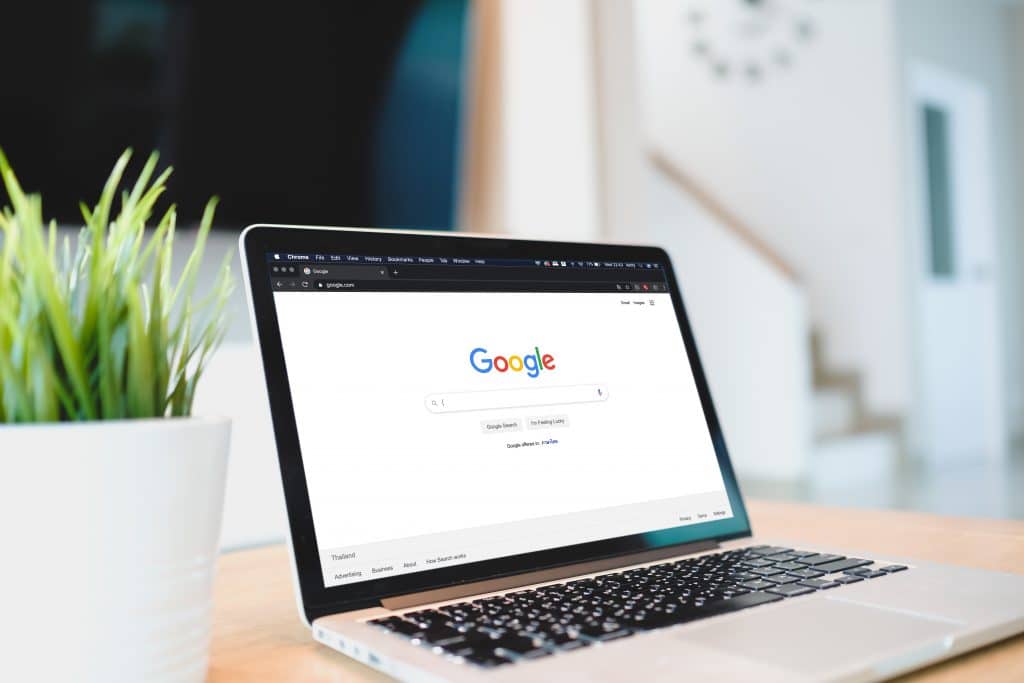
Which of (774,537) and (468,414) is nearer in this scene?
(468,414)

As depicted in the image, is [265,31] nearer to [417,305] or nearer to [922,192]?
[417,305]

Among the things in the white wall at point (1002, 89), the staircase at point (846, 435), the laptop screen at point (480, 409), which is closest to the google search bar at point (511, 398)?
the laptop screen at point (480, 409)

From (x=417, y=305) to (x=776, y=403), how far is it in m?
3.84

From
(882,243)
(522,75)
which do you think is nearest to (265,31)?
(522,75)

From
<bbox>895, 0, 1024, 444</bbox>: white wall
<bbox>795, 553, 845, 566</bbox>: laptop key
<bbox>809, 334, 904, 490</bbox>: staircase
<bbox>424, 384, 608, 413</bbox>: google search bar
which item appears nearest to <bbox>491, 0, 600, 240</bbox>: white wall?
<bbox>424, 384, 608, 413</bbox>: google search bar

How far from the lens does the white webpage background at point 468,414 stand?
1.79ft

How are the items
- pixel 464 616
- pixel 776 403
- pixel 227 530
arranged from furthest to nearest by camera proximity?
pixel 776 403 < pixel 227 530 < pixel 464 616

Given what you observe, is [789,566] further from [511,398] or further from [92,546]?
[92,546]

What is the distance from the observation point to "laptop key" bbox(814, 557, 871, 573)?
558 mm

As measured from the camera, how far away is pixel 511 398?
625 millimetres

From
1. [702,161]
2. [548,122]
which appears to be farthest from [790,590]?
[702,161]

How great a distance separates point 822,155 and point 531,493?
4.96m

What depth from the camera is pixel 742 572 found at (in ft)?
1.84

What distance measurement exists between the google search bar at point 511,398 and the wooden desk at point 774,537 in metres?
0.16
